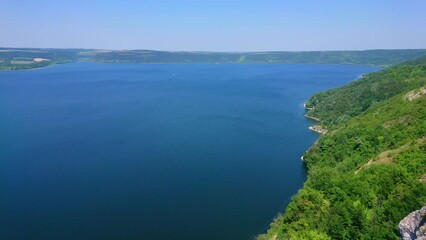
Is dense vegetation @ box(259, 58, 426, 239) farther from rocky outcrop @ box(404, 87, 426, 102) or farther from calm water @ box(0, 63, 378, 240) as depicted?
calm water @ box(0, 63, 378, 240)

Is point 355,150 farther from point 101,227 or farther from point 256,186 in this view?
point 101,227

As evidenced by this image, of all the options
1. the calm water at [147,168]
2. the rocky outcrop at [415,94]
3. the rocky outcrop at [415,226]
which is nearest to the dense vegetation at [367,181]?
the rocky outcrop at [415,94]

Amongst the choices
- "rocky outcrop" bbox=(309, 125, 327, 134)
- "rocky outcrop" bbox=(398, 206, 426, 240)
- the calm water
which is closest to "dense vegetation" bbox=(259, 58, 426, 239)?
"rocky outcrop" bbox=(398, 206, 426, 240)

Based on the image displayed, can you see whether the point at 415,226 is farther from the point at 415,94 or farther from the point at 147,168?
the point at 415,94

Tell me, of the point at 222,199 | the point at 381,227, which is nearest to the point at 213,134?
the point at 222,199

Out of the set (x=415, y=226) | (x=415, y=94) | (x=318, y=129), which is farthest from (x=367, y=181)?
(x=318, y=129)

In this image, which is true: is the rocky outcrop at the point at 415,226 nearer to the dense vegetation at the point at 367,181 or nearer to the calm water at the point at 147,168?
the dense vegetation at the point at 367,181
